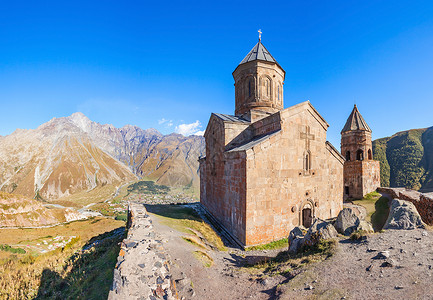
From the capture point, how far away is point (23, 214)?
24969mm

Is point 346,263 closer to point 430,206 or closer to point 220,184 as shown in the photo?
point 220,184

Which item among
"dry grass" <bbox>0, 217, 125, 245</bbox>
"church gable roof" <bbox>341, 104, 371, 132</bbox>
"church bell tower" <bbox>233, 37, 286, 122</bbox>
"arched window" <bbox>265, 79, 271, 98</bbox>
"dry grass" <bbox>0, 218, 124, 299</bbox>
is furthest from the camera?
"church gable roof" <bbox>341, 104, 371, 132</bbox>

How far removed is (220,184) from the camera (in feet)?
33.9

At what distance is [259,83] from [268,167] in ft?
22.3

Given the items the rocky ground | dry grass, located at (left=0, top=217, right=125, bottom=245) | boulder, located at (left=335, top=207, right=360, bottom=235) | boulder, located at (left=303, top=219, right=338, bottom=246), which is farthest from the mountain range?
boulder, located at (left=303, top=219, right=338, bottom=246)

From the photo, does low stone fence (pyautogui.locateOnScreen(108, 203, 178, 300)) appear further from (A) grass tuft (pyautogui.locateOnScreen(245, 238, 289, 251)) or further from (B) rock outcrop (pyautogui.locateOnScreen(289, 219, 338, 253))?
(A) grass tuft (pyautogui.locateOnScreen(245, 238, 289, 251))

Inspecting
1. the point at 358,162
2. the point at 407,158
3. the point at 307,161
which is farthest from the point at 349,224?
the point at 407,158

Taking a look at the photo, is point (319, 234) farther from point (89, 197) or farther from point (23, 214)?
point (89, 197)

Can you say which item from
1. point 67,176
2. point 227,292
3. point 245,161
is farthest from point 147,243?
point 67,176

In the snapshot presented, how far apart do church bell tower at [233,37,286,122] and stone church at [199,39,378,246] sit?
0.21 feet

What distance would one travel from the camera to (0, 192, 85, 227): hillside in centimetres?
2360

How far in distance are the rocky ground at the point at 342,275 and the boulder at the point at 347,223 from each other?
800 millimetres

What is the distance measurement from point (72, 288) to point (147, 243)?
256cm

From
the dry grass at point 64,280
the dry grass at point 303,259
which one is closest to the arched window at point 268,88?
the dry grass at point 303,259
